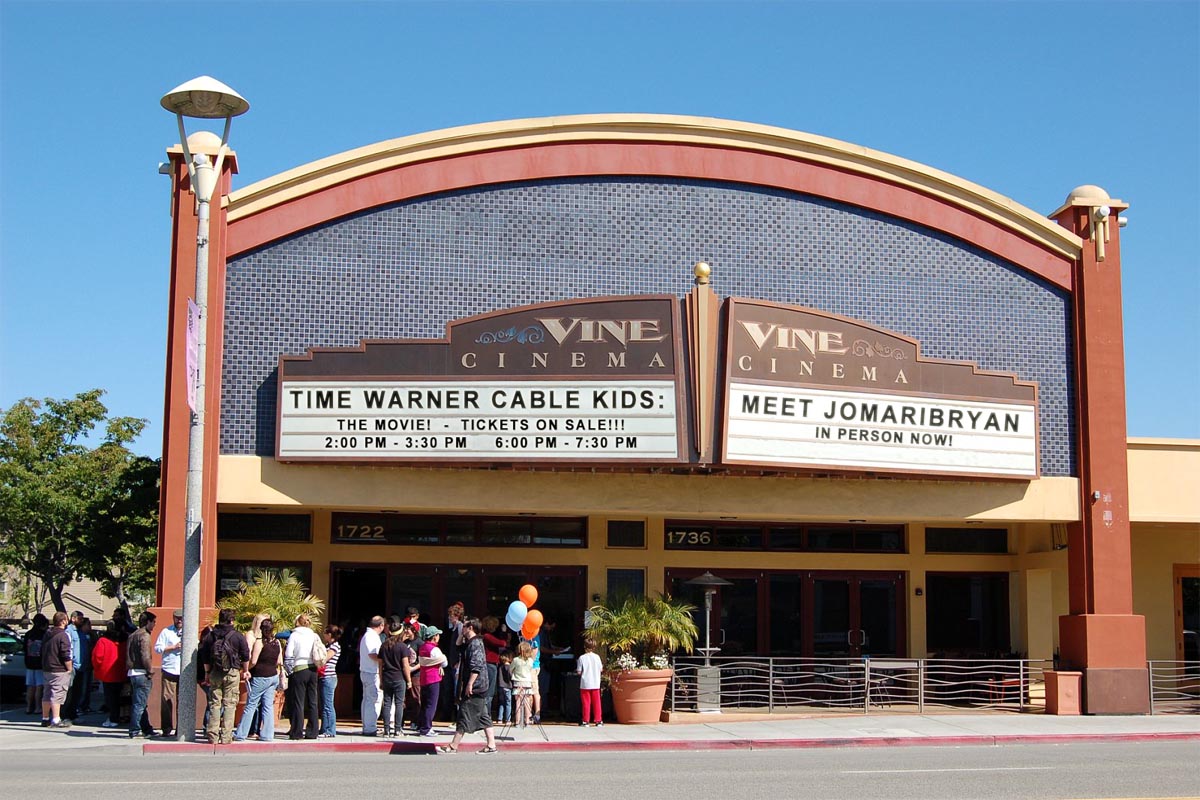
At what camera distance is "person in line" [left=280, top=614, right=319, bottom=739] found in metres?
18.5

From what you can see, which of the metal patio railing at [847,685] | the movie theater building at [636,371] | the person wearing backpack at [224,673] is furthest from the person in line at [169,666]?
the metal patio railing at [847,685]

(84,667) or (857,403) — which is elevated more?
(857,403)

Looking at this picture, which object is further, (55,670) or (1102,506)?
(1102,506)

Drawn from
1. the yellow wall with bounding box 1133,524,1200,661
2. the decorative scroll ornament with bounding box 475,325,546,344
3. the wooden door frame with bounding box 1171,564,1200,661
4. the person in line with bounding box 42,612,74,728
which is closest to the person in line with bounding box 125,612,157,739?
the person in line with bounding box 42,612,74,728

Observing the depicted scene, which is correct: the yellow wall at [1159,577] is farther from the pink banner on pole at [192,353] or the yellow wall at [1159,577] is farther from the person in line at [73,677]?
the person in line at [73,677]

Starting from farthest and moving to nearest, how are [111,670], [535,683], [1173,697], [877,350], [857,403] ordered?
[1173,697] → [877,350] → [857,403] → [111,670] → [535,683]

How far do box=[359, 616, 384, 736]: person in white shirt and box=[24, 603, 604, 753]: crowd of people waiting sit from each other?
1cm

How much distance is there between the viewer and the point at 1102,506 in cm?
2320

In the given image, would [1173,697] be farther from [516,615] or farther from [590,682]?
[516,615]

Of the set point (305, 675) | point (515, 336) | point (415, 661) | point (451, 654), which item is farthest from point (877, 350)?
point (305, 675)

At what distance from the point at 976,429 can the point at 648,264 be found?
20.6ft

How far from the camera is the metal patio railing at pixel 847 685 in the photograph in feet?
73.2

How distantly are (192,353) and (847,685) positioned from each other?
42.8ft

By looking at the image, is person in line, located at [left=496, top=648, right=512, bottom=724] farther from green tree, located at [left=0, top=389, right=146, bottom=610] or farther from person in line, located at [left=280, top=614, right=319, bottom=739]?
green tree, located at [left=0, top=389, right=146, bottom=610]
